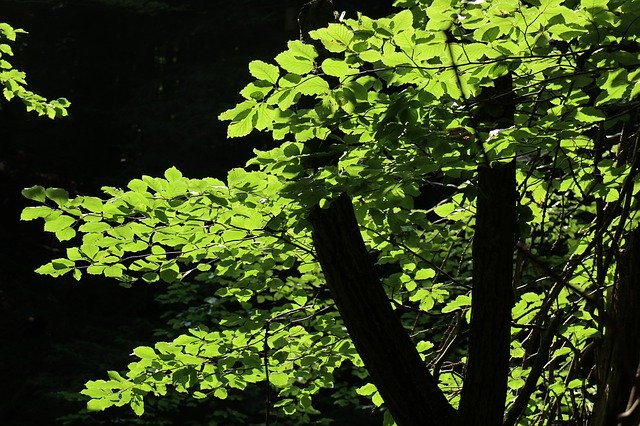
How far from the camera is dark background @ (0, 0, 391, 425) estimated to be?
746 centimetres

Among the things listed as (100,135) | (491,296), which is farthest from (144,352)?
(100,135)

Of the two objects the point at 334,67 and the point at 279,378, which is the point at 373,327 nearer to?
the point at 279,378

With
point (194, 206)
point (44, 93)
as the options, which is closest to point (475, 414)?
point (194, 206)

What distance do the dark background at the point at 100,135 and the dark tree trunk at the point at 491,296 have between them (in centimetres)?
468

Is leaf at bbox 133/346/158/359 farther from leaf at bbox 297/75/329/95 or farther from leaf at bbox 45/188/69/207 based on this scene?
leaf at bbox 297/75/329/95

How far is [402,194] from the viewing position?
2.45 meters

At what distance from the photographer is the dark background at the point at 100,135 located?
24.5ft

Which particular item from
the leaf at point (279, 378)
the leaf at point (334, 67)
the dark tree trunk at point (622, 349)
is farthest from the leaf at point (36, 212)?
the dark tree trunk at point (622, 349)

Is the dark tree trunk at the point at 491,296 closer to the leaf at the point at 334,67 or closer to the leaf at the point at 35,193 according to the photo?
the leaf at the point at 334,67

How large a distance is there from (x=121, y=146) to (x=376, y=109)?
9.00 metres

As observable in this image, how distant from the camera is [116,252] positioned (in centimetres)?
238

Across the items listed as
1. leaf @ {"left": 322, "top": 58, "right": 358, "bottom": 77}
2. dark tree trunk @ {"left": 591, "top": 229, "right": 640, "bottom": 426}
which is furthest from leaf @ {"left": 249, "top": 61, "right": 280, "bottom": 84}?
dark tree trunk @ {"left": 591, "top": 229, "right": 640, "bottom": 426}

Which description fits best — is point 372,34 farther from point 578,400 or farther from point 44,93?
point 44,93

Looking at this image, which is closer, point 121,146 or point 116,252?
point 116,252
